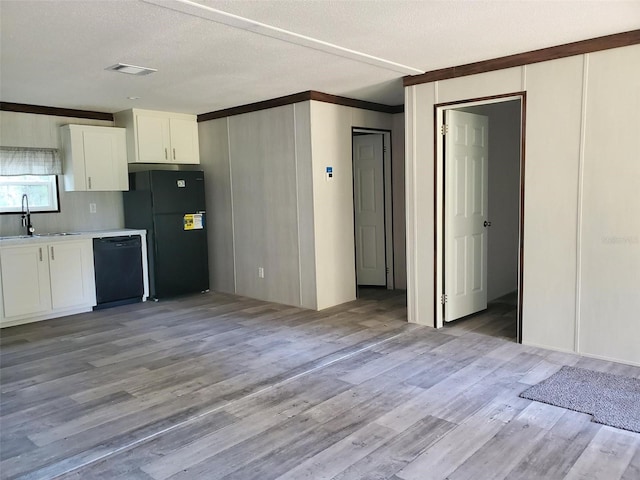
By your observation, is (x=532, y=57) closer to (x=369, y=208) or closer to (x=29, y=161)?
(x=369, y=208)

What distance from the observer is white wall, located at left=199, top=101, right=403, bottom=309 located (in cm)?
548

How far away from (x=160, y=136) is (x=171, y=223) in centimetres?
110

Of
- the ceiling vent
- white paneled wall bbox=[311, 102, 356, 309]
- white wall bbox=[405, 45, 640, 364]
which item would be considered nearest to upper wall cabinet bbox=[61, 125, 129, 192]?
the ceiling vent

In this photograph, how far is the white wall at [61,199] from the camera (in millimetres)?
5574

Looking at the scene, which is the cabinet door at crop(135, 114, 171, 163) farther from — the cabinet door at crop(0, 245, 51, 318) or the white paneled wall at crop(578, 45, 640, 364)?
the white paneled wall at crop(578, 45, 640, 364)

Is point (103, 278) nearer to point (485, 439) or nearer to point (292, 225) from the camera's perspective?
point (292, 225)

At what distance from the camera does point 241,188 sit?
20.6 ft

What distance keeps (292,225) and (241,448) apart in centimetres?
330

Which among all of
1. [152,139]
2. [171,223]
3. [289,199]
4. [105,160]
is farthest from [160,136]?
[289,199]

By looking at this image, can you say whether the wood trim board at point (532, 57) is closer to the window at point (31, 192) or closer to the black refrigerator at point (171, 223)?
the black refrigerator at point (171, 223)

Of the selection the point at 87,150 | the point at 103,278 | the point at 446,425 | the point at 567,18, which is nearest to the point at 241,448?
the point at 446,425

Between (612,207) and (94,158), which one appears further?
(94,158)

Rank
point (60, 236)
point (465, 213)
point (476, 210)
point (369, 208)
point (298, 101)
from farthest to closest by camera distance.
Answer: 1. point (369, 208)
2. point (60, 236)
3. point (298, 101)
4. point (476, 210)
5. point (465, 213)

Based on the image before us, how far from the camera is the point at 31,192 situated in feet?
18.9
